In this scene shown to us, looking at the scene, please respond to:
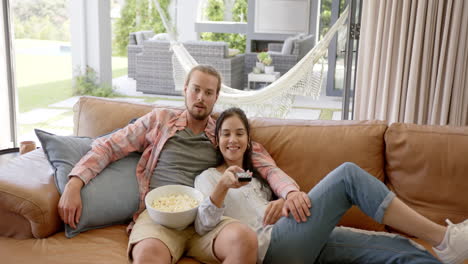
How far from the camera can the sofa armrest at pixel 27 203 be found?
1.54m

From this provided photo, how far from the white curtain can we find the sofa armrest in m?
1.71

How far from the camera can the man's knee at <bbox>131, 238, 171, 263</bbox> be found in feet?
4.61

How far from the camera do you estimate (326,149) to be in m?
1.84

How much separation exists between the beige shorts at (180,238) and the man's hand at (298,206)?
0.58 ft

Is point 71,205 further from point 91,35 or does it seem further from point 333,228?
point 91,35

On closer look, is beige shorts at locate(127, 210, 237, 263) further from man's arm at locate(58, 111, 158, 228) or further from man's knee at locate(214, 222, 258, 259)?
man's arm at locate(58, 111, 158, 228)

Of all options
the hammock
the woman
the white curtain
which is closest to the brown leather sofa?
the woman

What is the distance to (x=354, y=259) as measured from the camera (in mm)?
1546

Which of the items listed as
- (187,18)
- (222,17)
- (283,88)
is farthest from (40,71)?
(283,88)

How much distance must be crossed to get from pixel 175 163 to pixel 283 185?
0.41m

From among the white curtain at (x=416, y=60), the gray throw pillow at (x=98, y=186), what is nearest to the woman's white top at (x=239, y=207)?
the gray throw pillow at (x=98, y=186)

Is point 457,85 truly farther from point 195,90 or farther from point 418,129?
point 195,90

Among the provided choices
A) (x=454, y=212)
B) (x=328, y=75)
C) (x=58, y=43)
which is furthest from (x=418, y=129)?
(x=58, y=43)

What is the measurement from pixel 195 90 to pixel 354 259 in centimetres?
81
